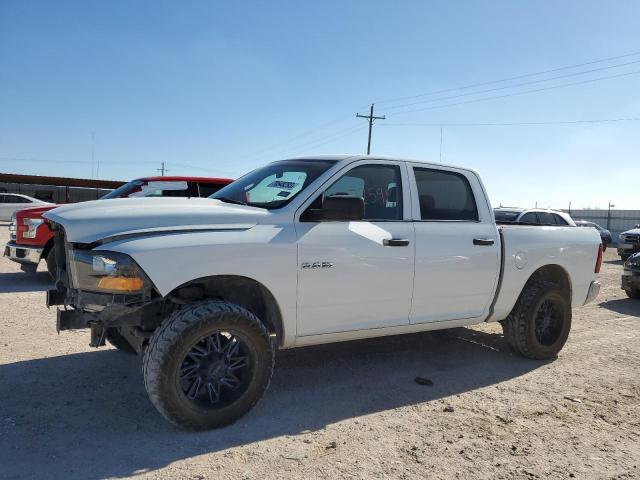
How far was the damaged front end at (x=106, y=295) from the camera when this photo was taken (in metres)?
3.43

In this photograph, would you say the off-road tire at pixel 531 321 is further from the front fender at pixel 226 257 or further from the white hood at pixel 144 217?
the white hood at pixel 144 217

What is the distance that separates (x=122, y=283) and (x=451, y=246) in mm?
2846

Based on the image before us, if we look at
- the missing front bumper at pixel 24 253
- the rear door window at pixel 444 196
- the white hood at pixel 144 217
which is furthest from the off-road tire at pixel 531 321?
the missing front bumper at pixel 24 253

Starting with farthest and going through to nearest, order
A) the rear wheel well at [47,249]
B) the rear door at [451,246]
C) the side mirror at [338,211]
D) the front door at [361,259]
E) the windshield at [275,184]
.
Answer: the rear wheel well at [47,249] → the rear door at [451,246] → the windshield at [275,184] → the front door at [361,259] → the side mirror at [338,211]

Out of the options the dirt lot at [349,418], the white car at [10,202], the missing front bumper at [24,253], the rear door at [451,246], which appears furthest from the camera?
the white car at [10,202]

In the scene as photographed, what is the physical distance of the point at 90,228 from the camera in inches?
138

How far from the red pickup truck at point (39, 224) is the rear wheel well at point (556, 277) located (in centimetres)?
647

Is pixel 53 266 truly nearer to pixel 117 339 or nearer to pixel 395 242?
pixel 117 339

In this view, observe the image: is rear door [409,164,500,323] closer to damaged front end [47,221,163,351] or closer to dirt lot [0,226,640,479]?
dirt lot [0,226,640,479]

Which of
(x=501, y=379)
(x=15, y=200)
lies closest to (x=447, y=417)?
(x=501, y=379)

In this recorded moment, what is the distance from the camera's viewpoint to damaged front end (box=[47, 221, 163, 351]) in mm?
3432

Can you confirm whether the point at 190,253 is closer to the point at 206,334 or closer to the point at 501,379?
the point at 206,334

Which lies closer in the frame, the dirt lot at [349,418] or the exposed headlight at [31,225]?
the dirt lot at [349,418]

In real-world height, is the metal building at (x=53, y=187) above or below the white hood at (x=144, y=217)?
above
